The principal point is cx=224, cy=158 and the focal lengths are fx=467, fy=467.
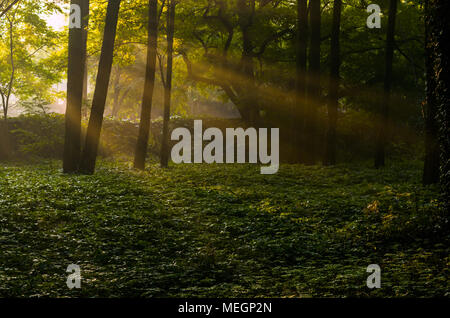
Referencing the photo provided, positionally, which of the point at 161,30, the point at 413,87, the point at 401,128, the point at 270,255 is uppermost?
the point at 161,30

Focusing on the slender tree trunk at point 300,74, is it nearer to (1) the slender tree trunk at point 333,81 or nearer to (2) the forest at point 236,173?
(2) the forest at point 236,173

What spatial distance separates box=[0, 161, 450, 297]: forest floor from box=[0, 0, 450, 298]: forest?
4 cm

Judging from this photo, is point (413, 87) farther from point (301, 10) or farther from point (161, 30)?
point (161, 30)

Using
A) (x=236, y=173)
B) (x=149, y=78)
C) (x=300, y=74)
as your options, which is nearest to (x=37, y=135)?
(x=149, y=78)

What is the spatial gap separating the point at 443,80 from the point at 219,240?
16.4ft

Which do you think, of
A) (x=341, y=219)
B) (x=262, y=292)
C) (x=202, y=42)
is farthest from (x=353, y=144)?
(x=262, y=292)

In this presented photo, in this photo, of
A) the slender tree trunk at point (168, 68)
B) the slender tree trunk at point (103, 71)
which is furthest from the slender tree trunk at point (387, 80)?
the slender tree trunk at point (103, 71)

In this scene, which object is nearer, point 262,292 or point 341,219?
point 262,292

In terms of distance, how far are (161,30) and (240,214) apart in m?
12.7

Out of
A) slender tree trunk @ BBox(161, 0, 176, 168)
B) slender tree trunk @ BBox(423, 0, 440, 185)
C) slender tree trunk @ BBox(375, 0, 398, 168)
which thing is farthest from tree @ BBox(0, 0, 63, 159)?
slender tree trunk @ BBox(423, 0, 440, 185)

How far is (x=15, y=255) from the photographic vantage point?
24.9ft

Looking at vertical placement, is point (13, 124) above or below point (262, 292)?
above

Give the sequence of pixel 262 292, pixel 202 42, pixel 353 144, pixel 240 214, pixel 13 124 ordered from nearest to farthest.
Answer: pixel 262 292 < pixel 240 214 < pixel 202 42 < pixel 13 124 < pixel 353 144

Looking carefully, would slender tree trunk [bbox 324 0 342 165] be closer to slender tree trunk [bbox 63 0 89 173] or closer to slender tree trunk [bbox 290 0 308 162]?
slender tree trunk [bbox 290 0 308 162]
